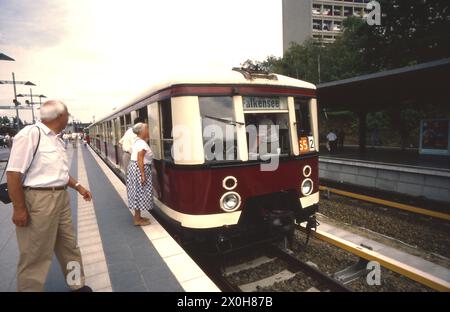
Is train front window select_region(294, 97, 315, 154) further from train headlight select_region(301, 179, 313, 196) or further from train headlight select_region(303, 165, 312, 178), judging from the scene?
train headlight select_region(301, 179, 313, 196)

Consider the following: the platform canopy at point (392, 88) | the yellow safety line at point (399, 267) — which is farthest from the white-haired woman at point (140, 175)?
the platform canopy at point (392, 88)

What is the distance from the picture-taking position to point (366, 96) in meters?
12.0

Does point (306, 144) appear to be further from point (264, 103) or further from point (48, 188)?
point (48, 188)

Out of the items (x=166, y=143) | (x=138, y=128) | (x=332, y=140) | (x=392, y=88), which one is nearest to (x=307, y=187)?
Answer: (x=166, y=143)

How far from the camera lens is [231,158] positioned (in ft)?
13.6

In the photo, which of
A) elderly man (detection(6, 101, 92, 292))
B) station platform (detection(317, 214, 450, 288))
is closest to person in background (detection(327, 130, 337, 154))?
station platform (detection(317, 214, 450, 288))

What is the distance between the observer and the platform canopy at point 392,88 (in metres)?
7.76

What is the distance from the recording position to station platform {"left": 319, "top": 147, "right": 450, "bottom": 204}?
8633 millimetres

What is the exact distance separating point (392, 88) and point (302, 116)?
6816 millimetres

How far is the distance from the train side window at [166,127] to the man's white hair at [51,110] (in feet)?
5.26
